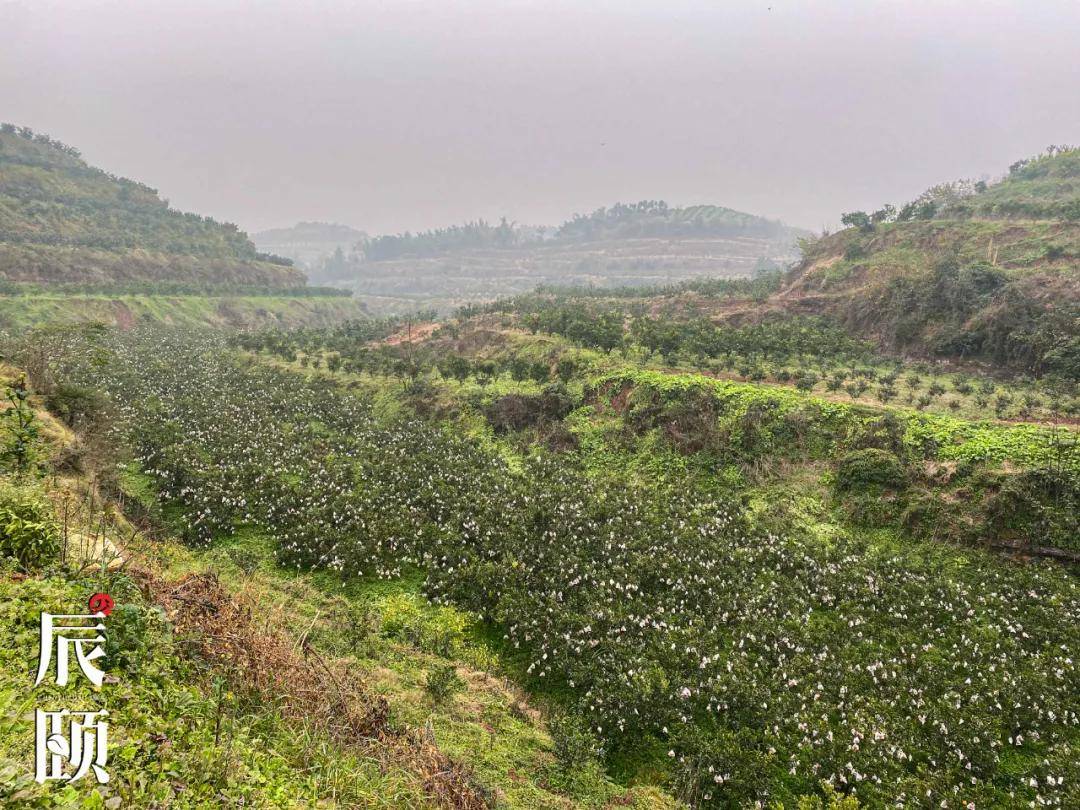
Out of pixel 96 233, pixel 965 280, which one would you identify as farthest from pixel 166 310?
pixel 965 280

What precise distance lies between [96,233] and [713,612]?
11752 centimetres

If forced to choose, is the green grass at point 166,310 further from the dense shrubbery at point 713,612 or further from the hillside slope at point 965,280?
the hillside slope at point 965,280

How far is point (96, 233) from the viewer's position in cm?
8900

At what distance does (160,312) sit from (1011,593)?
85510mm

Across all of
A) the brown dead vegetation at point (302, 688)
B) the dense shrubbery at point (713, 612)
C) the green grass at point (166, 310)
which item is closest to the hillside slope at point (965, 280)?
the dense shrubbery at point (713, 612)

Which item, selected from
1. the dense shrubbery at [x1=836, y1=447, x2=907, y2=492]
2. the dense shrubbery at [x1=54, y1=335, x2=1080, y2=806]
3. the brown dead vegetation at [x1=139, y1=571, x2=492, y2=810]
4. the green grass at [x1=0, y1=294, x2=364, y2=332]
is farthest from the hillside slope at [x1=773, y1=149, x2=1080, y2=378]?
the green grass at [x1=0, y1=294, x2=364, y2=332]

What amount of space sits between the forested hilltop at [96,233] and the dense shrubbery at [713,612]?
70.4 metres

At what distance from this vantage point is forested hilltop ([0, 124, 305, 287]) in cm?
7144

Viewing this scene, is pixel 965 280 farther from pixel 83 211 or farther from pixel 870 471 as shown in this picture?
pixel 83 211

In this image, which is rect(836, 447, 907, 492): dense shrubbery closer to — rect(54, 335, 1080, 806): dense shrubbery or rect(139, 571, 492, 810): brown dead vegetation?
rect(54, 335, 1080, 806): dense shrubbery

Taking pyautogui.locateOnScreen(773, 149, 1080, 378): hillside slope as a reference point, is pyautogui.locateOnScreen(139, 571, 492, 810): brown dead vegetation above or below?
below

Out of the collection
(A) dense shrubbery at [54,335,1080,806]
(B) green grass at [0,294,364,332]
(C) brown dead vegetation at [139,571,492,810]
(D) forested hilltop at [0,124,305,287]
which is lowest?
(A) dense shrubbery at [54,335,1080,806]

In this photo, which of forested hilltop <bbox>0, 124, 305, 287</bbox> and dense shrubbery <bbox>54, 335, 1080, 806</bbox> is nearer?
dense shrubbery <bbox>54, 335, 1080, 806</bbox>

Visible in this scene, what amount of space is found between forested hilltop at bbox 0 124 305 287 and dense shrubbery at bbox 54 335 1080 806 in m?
70.4
